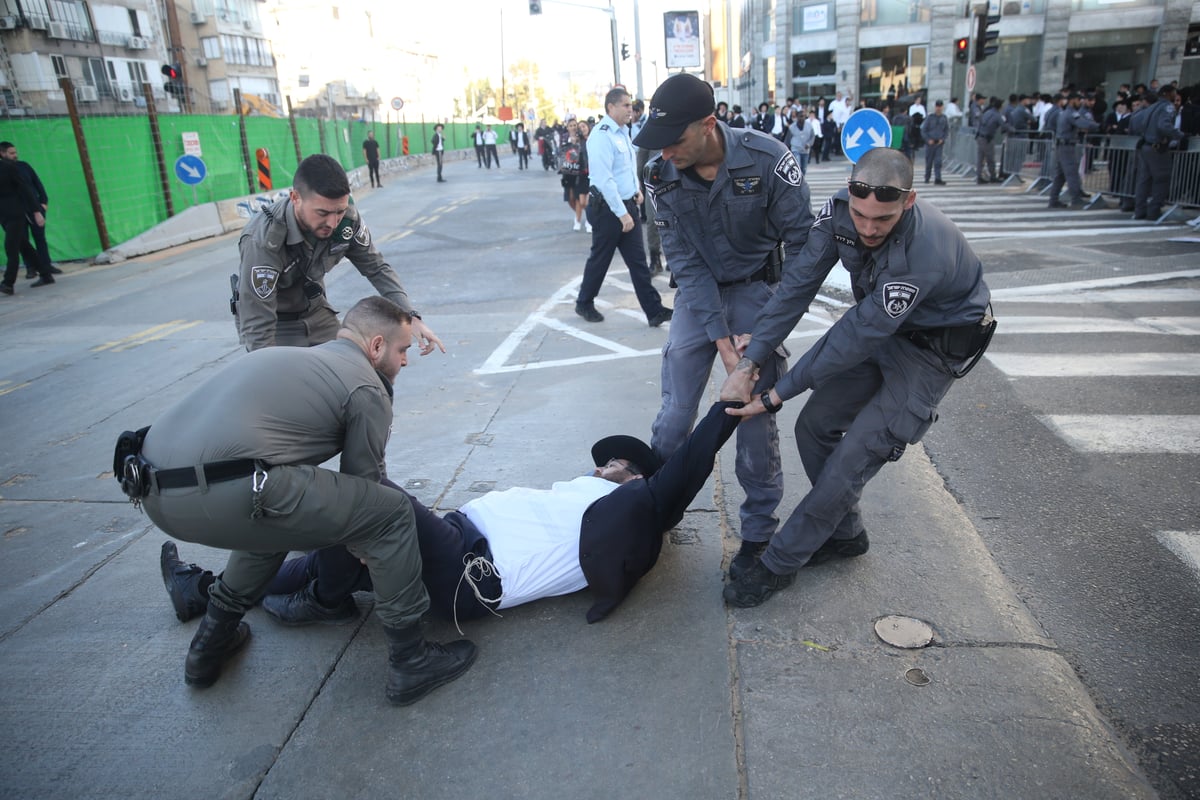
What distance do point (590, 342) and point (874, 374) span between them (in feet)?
13.8

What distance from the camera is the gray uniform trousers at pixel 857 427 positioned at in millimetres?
2877

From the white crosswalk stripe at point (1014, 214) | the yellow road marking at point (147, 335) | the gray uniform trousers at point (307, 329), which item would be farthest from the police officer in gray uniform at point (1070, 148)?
the yellow road marking at point (147, 335)

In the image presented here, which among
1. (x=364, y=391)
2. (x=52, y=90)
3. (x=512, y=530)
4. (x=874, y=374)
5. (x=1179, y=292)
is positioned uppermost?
(x=52, y=90)

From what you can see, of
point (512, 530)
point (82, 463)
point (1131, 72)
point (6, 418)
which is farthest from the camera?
point (1131, 72)

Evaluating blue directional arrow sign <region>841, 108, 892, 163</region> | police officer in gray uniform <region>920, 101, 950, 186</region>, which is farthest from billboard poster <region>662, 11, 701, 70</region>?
blue directional arrow sign <region>841, 108, 892, 163</region>

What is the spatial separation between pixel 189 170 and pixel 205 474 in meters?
14.5

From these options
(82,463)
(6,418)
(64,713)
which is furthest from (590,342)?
→ (64,713)

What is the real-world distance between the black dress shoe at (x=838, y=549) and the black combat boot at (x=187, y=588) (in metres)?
2.42

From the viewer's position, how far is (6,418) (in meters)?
5.82

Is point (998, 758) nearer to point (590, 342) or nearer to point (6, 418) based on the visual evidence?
point (590, 342)

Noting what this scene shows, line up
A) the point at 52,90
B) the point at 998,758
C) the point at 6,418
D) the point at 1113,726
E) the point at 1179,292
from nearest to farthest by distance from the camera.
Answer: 1. the point at 998,758
2. the point at 1113,726
3. the point at 6,418
4. the point at 1179,292
5. the point at 52,90

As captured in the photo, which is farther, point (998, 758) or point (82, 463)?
point (82, 463)

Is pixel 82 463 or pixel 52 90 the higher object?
pixel 52 90

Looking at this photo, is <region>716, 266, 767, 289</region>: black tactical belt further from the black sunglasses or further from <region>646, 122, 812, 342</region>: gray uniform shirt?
the black sunglasses
